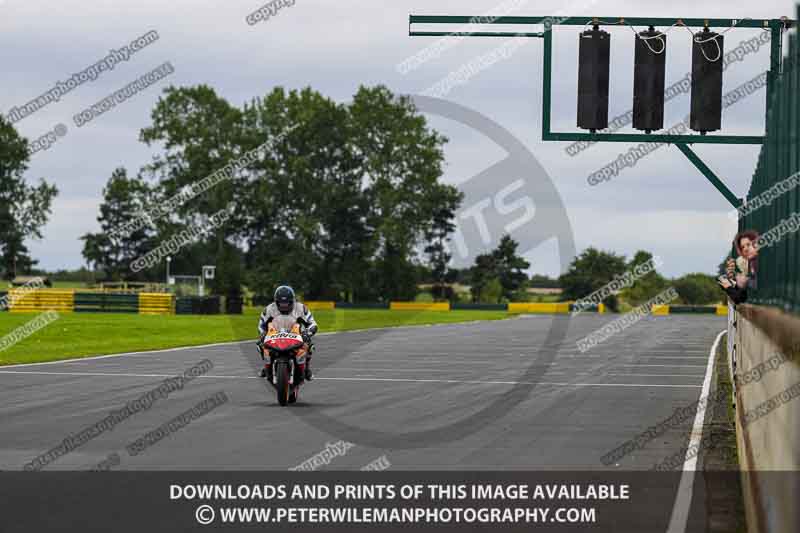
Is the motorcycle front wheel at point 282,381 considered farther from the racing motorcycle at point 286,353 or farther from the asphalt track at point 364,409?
the asphalt track at point 364,409

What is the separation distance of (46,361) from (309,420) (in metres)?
13.4

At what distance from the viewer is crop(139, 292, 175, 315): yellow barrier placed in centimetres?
6150

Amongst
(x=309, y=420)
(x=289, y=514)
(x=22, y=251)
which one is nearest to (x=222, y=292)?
(x=22, y=251)

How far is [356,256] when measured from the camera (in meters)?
95.9

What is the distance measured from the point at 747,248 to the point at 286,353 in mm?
6721

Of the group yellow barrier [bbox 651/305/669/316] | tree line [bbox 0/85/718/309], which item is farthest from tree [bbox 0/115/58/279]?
yellow barrier [bbox 651/305/669/316]

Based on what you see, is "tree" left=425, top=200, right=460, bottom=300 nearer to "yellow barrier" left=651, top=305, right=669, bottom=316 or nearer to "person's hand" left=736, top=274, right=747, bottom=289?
"yellow barrier" left=651, top=305, right=669, bottom=316

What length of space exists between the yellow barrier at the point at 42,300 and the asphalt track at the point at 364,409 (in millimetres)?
32035

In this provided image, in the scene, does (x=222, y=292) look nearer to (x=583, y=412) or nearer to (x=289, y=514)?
(x=583, y=412)

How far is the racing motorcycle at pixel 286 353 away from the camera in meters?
16.4

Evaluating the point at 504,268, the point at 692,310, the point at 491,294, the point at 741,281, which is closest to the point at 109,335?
the point at 741,281

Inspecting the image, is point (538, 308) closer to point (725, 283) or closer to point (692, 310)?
point (692, 310)

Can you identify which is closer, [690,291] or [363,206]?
[363,206]

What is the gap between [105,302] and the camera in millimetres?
61500
